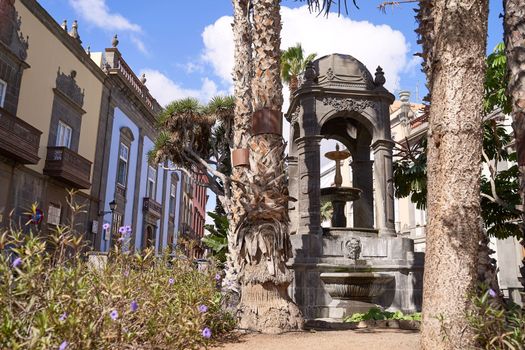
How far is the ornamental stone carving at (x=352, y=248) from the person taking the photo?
27.9 ft

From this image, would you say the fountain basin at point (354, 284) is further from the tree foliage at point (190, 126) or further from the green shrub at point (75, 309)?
the tree foliage at point (190, 126)

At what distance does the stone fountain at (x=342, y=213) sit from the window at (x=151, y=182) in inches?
786

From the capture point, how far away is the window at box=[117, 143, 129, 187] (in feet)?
79.3

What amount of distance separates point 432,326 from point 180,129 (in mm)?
15120

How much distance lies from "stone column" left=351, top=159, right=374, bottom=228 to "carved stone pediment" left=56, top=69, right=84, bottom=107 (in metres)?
13.0

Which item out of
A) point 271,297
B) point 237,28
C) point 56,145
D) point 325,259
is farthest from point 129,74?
point 271,297

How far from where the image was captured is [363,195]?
10547 millimetres

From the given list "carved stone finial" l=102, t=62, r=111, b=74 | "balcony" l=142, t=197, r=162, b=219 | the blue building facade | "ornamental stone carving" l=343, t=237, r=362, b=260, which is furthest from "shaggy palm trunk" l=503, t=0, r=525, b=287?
"balcony" l=142, t=197, r=162, b=219

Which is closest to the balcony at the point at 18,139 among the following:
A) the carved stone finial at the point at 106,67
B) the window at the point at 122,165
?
the carved stone finial at the point at 106,67

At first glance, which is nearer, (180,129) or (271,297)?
(271,297)

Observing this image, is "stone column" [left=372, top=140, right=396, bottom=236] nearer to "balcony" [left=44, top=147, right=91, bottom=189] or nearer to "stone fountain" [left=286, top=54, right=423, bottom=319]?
"stone fountain" [left=286, top=54, right=423, bottom=319]

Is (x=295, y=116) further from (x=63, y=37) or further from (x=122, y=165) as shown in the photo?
(x=122, y=165)

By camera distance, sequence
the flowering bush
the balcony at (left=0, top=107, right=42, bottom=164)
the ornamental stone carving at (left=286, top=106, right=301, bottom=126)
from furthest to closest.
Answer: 1. the balcony at (left=0, top=107, right=42, bottom=164)
2. the ornamental stone carving at (left=286, top=106, right=301, bottom=126)
3. the flowering bush

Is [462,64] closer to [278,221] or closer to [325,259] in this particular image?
[278,221]
